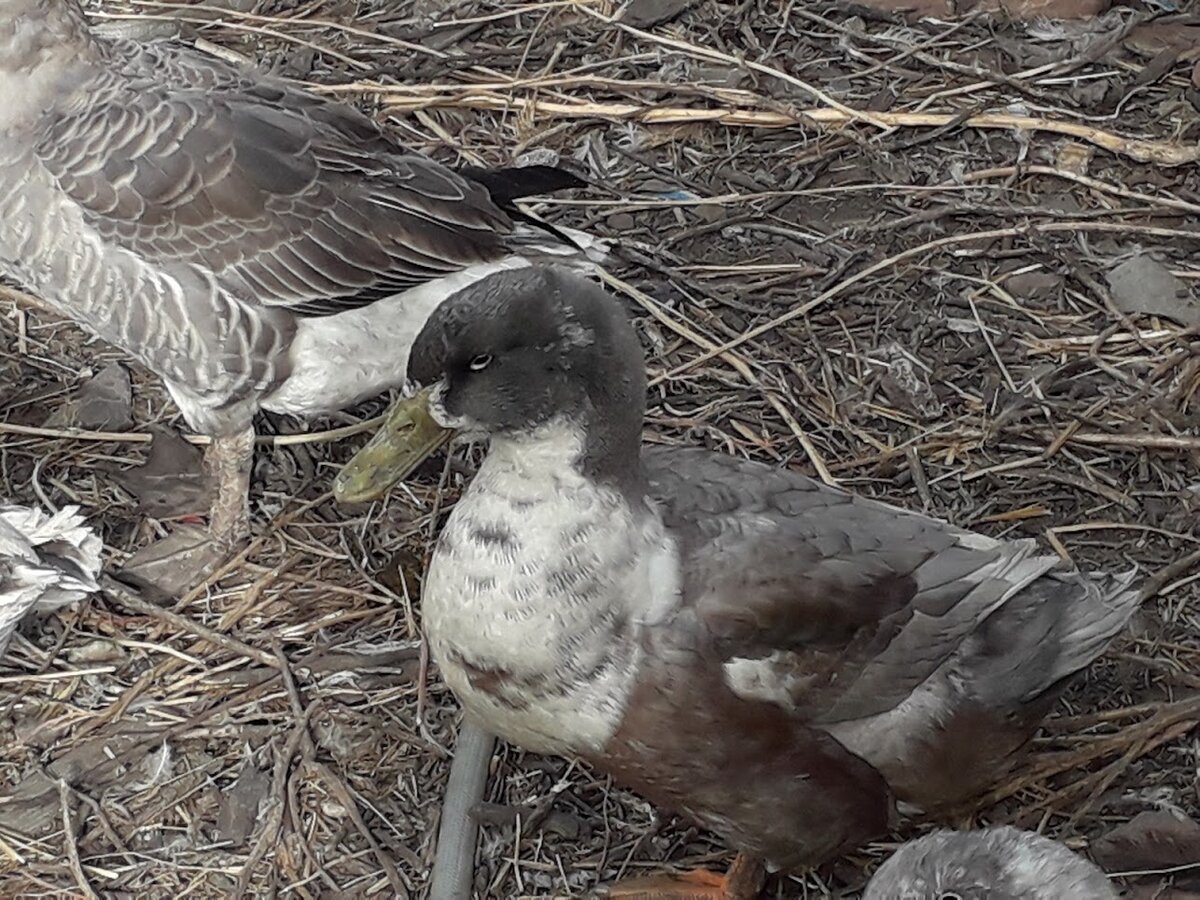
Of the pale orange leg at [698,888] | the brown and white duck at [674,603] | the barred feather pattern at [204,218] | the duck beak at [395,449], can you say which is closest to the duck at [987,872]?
the brown and white duck at [674,603]

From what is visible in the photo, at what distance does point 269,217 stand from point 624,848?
1628mm

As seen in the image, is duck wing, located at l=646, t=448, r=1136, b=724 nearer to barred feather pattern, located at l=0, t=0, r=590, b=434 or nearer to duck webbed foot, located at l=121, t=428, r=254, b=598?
barred feather pattern, located at l=0, t=0, r=590, b=434

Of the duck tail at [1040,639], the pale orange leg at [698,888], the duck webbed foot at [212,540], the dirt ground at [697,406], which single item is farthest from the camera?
the duck webbed foot at [212,540]

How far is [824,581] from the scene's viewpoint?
2617mm

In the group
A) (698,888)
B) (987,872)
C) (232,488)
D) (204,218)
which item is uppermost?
(204,218)

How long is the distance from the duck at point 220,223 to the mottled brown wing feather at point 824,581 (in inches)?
39.5

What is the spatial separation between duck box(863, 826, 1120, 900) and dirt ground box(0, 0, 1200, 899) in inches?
32.8

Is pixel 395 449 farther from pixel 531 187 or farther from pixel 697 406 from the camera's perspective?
pixel 697 406

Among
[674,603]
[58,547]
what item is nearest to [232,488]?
[58,547]

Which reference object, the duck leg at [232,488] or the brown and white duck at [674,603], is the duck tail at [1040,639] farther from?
the duck leg at [232,488]

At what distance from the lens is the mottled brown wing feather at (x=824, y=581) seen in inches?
102

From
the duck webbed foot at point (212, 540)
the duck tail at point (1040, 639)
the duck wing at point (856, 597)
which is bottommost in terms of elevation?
the duck webbed foot at point (212, 540)

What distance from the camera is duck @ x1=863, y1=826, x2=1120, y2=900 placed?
214cm

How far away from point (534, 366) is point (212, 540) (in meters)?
1.47
